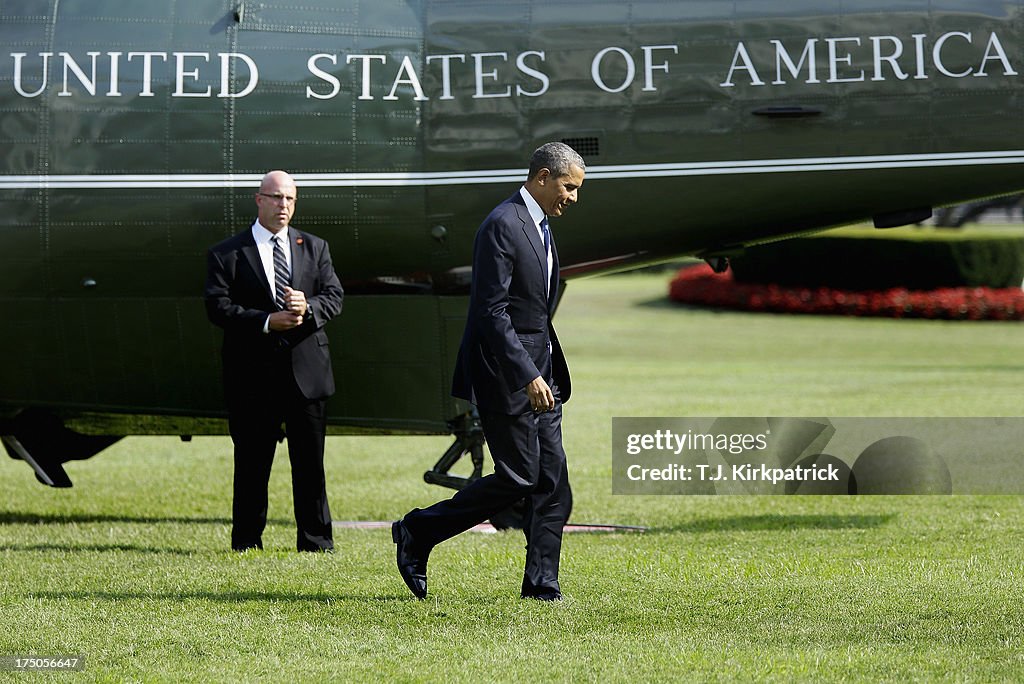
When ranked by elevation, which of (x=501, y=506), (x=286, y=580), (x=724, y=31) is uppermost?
(x=724, y=31)

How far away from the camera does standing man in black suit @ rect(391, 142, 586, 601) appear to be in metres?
5.59

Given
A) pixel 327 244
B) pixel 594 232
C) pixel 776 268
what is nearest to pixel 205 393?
pixel 327 244

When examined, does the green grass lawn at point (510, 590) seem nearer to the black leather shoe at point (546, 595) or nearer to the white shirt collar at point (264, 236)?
the black leather shoe at point (546, 595)

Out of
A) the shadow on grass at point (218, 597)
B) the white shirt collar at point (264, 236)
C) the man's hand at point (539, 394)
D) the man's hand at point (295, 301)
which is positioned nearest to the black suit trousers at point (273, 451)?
the man's hand at point (295, 301)

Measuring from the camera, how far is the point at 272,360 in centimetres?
735

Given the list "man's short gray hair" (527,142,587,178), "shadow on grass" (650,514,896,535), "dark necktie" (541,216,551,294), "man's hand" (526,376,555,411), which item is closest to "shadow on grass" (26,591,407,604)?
"man's hand" (526,376,555,411)

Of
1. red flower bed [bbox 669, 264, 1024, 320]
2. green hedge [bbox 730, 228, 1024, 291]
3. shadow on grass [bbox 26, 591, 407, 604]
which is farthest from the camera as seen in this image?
green hedge [bbox 730, 228, 1024, 291]

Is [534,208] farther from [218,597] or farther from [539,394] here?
[218,597]

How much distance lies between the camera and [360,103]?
805 cm

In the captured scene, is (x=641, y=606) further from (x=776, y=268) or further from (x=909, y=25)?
(x=776, y=268)

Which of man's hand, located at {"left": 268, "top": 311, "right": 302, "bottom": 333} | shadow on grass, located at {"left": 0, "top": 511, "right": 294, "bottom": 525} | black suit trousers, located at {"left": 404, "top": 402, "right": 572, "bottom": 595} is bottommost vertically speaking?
shadow on grass, located at {"left": 0, "top": 511, "right": 294, "bottom": 525}

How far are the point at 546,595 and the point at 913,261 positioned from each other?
28.2 meters

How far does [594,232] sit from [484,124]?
93 cm

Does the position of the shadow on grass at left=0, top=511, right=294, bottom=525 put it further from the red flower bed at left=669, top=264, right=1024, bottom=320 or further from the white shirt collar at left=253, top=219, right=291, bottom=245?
the red flower bed at left=669, top=264, right=1024, bottom=320
